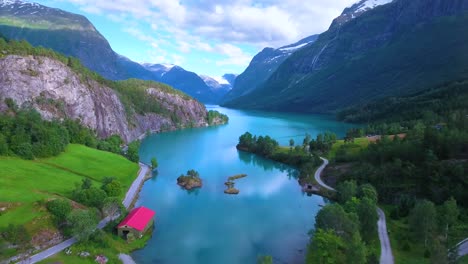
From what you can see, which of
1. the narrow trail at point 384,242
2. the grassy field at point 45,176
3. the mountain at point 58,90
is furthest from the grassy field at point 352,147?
the mountain at point 58,90

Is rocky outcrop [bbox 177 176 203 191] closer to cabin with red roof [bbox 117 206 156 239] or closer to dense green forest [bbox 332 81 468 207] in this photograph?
cabin with red roof [bbox 117 206 156 239]

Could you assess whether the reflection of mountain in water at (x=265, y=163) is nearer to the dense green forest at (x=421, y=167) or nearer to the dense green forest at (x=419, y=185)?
the dense green forest at (x=419, y=185)

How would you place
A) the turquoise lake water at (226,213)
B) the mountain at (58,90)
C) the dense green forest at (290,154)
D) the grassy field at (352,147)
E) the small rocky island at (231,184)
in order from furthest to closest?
the mountain at (58,90)
the grassy field at (352,147)
the dense green forest at (290,154)
the small rocky island at (231,184)
the turquoise lake water at (226,213)

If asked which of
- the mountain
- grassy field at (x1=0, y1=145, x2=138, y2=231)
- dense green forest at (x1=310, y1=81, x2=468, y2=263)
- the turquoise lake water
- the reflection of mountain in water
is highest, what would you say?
the mountain

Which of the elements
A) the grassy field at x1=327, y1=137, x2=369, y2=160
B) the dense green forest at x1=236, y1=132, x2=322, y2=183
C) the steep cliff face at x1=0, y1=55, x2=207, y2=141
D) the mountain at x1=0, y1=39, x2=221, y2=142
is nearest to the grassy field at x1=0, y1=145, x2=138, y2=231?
the steep cliff face at x1=0, y1=55, x2=207, y2=141

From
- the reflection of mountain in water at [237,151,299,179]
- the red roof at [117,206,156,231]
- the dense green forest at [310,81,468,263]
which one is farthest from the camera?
the reflection of mountain in water at [237,151,299,179]

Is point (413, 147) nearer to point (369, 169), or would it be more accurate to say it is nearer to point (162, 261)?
point (369, 169)

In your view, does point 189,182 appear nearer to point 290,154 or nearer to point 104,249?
point 290,154
